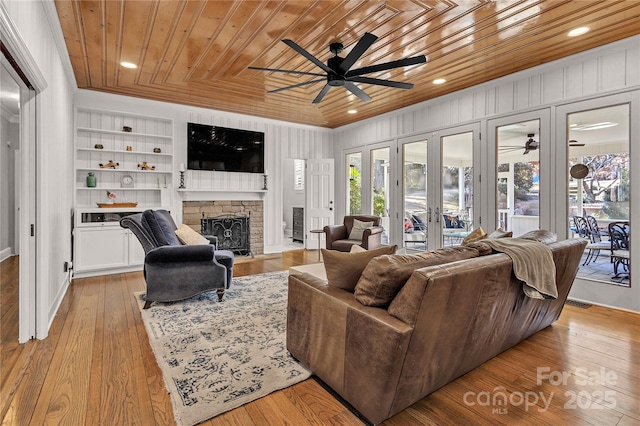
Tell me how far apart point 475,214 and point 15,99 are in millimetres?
7005

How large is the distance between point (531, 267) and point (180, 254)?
307 cm

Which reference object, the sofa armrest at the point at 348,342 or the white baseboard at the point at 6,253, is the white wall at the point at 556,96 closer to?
the sofa armrest at the point at 348,342

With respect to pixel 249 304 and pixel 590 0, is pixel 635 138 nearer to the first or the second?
pixel 590 0

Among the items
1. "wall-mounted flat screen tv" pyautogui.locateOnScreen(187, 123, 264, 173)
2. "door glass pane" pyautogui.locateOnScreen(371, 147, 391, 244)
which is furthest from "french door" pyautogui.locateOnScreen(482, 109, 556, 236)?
"wall-mounted flat screen tv" pyautogui.locateOnScreen(187, 123, 264, 173)

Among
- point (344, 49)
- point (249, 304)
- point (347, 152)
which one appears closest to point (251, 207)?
point (347, 152)

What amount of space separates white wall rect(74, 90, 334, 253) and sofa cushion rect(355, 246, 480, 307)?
489cm

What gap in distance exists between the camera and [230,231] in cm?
641

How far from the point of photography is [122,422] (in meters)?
1.70

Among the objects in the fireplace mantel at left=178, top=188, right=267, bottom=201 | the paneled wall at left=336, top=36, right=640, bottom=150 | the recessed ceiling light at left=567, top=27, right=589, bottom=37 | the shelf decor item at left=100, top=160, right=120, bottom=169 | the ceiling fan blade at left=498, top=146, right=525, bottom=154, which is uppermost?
the recessed ceiling light at left=567, top=27, right=589, bottom=37

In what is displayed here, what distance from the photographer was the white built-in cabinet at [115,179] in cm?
482

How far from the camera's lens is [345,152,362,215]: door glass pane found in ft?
23.8

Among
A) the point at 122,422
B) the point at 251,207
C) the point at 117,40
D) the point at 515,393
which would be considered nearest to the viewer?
the point at 122,422

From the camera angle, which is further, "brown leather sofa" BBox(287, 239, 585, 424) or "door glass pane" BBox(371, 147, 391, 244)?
"door glass pane" BBox(371, 147, 391, 244)

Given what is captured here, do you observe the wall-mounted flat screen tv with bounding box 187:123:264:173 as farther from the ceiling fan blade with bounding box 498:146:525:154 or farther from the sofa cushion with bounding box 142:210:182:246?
the ceiling fan blade with bounding box 498:146:525:154
